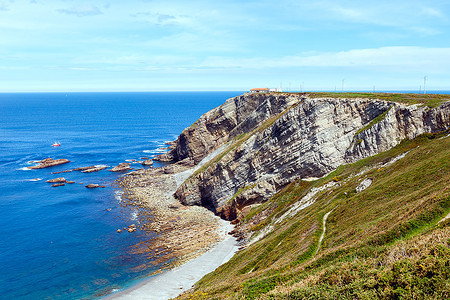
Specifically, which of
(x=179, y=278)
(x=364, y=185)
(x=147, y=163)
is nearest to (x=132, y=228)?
(x=179, y=278)

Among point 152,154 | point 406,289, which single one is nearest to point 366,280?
point 406,289

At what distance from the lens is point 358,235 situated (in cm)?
2948

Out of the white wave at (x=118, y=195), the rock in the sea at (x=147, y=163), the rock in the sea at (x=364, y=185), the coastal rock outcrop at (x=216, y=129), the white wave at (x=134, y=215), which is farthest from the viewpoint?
the rock in the sea at (x=147, y=163)

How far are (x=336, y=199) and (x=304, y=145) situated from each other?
74.7ft

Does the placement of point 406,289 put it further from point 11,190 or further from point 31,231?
point 11,190

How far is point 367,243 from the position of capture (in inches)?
1003

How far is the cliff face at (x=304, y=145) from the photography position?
5656cm

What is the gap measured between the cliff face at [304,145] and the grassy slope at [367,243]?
432 centimetres

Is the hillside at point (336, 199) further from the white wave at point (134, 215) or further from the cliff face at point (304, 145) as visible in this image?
the white wave at point (134, 215)

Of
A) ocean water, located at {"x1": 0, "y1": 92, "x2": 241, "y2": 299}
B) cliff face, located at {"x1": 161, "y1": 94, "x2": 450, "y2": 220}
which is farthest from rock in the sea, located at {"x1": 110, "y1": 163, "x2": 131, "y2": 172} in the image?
cliff face, located at {"x1": 161, "y1": 94, "x2": 450, "y2": 220}

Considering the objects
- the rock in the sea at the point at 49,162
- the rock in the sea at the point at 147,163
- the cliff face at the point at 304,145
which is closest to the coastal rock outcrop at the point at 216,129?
the rock in the sea at the point at 147,163

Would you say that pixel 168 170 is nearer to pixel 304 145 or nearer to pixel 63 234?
pixel 63 234

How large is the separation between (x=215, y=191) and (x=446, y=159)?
165ft

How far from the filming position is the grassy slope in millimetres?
18328
